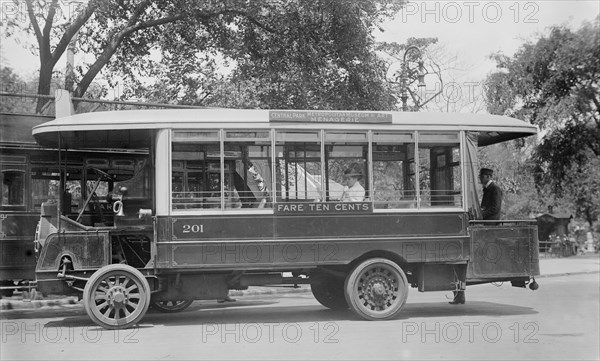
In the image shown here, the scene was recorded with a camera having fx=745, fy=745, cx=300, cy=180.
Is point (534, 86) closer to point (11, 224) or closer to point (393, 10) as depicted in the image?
point (393, 10)

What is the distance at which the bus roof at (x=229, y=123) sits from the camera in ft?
31.3

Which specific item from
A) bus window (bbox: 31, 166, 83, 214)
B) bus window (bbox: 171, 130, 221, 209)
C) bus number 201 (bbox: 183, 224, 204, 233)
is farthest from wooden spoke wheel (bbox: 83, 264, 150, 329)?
bus window (bbox: 31, 166, 83, 214)

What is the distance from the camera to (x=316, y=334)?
8789 millimetres

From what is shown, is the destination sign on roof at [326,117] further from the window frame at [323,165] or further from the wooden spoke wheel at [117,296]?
the wooden spoke wheel at [117,296]

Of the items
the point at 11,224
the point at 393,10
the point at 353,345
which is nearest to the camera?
the point at 353,345

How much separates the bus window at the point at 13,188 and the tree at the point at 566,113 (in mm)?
8130

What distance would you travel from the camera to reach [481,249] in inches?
405

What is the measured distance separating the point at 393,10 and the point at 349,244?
799cm

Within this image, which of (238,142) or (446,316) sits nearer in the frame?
(238,142)

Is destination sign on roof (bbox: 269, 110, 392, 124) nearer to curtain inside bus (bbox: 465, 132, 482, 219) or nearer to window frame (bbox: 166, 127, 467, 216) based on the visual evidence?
window frame (bbox: 166, 127, 467, 216)

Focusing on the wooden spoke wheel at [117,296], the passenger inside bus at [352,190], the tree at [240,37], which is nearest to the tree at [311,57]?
Answer: the tree at [240,37]

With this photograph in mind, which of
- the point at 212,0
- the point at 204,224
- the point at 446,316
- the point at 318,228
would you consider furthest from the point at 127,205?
the point at 212,0

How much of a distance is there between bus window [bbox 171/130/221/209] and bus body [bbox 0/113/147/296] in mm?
2086

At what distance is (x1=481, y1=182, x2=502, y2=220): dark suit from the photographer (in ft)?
35.0
